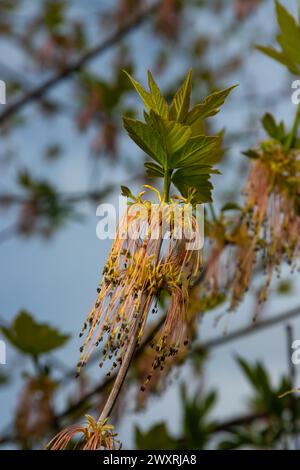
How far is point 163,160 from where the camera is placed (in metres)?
0.62

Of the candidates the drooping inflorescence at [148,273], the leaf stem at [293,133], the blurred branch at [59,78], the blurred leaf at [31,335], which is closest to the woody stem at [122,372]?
the drooping inflorescence at [148,273]

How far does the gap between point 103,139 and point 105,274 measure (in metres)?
2.05

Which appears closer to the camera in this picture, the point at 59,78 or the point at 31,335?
the point at 31,335

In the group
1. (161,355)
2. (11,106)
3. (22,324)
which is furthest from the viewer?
(11,106)

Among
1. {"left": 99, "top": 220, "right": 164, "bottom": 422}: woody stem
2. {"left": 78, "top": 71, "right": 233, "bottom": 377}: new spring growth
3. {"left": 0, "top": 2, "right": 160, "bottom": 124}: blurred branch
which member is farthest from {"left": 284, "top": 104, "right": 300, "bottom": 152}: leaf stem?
{"left": 0, "top": 2, "right": 160, "bottom": 124}: blurred branch

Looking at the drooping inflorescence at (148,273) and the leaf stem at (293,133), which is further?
the leaf stem at (293,133)

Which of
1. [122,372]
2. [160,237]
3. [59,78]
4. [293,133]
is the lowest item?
[122,372]

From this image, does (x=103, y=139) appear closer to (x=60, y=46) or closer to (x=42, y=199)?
(x=42, y=199)

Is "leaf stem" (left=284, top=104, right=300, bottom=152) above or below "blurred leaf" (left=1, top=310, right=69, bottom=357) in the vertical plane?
above

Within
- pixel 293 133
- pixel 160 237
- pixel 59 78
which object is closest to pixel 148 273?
pixel 160 237

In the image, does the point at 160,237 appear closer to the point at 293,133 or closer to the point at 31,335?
the point at 293,133

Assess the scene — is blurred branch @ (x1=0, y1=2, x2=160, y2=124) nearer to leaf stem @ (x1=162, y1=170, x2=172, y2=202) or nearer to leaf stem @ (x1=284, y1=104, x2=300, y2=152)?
leaf stem @ (x1=284, y1=104, x2=300, y2=152)

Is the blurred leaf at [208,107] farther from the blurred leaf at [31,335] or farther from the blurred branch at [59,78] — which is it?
the blurred branch at [59,78]
